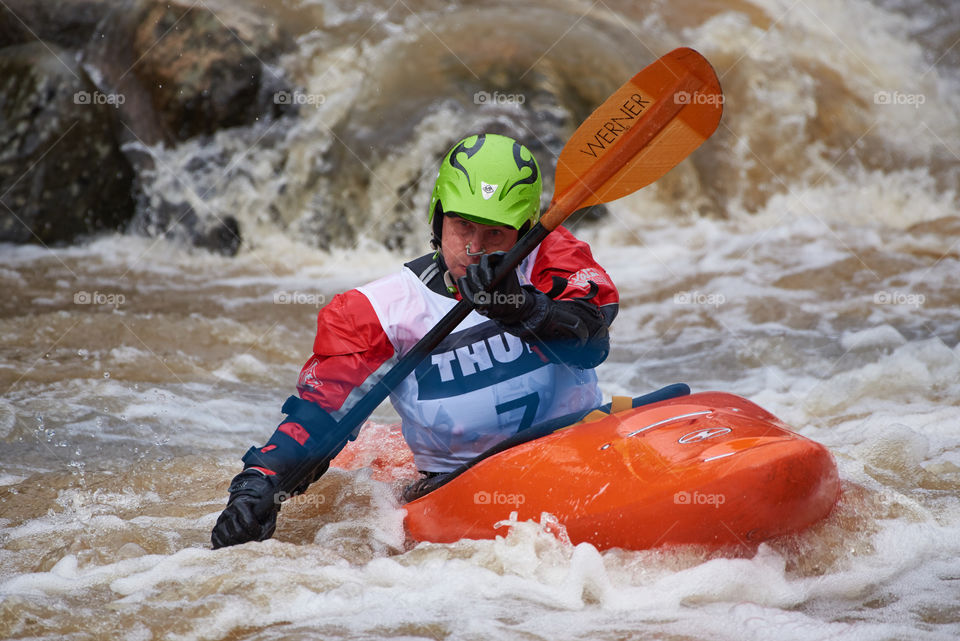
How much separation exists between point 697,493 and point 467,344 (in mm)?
802

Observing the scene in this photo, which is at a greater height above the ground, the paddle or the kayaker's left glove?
the paddle

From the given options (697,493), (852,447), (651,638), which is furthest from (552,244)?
(852,447)

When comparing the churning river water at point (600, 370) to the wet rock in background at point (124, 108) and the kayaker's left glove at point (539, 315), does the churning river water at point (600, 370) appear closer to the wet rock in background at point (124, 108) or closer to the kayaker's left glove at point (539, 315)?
the wet rock in background at point (124, 108)

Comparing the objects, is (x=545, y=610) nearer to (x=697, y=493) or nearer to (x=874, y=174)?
(x=697, y=493)

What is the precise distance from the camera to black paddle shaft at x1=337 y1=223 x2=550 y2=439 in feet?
8.61

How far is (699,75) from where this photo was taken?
2.75m

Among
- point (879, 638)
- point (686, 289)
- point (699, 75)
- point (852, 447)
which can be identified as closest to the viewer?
point (879, 638)

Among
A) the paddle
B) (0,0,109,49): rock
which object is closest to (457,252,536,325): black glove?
the paddle

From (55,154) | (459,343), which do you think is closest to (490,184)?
(459,343)

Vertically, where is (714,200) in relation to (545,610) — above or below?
above

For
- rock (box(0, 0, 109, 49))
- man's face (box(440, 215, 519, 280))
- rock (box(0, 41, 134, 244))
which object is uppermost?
rock (box(0, 0, 109, 49))

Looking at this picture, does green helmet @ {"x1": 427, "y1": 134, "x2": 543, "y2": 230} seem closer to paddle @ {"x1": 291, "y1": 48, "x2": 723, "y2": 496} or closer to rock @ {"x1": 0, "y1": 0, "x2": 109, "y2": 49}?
paddle @ {"x1": 291, "y1": 48, "x2": 723, "y2": 496}

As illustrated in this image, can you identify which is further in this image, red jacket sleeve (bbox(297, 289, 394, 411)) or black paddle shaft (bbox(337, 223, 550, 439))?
red jacket sleeve (bbox(297, 289, 394, 411))

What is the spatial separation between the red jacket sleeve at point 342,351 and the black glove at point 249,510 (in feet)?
0.87
